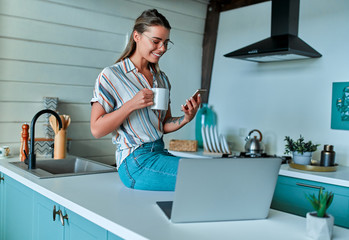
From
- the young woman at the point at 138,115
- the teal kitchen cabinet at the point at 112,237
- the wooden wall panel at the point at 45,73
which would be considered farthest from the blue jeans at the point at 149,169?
the wooden wall panel at the point at 45,73

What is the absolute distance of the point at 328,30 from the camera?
3002 millimetres

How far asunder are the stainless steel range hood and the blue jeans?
58.3 inches

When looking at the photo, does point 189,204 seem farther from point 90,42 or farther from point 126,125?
point 90,42

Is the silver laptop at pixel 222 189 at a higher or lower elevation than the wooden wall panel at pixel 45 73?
lower

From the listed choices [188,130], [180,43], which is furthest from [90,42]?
[188,130]

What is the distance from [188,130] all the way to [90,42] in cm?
136

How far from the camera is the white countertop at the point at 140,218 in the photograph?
108cm

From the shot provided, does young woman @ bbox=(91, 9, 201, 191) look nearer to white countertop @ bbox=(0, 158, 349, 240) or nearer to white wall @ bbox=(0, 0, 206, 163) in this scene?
white countertop @ bbox=(0, 158, 349, 240)

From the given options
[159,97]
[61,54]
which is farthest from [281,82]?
[159,97]

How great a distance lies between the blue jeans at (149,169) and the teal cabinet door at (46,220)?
1.04 ft

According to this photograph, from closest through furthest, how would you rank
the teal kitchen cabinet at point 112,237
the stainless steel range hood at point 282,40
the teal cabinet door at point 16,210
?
the teal kitchen cabinet at point 112,237
the teal cabinet door at point 16,210
the stainless steel range hood at point 282,40

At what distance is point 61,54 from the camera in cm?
291

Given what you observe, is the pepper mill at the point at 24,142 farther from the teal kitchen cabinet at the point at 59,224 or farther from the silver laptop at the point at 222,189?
the silver laptop at the point at 222,189

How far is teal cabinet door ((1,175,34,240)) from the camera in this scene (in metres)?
1.93
